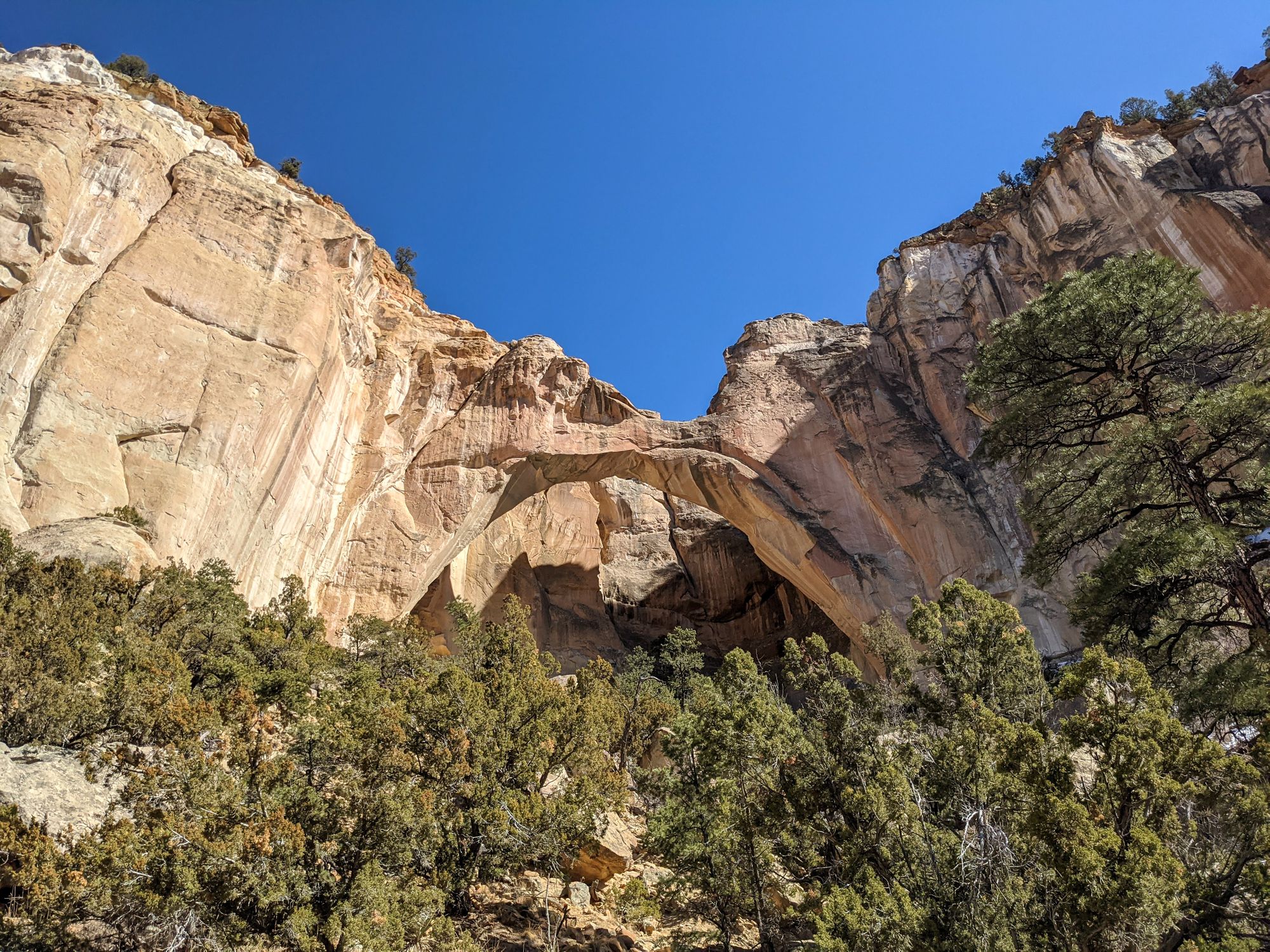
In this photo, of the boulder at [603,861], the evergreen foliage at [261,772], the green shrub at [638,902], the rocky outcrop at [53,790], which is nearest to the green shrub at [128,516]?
the evergreen foliage at [261,772]

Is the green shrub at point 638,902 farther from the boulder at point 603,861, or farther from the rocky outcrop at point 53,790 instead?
the rocky outcrop at point 53,790

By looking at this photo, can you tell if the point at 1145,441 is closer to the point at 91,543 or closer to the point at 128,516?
the point at 91,543

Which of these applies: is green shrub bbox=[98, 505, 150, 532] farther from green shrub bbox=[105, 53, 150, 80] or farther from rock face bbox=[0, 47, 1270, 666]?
green shrub bbox=[105, 53, 150, 80]

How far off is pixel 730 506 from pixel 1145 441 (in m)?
19.7

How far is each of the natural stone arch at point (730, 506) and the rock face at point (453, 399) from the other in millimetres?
103

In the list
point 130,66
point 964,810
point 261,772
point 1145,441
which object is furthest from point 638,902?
point 130,66

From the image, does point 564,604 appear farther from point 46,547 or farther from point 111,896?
point 111,896

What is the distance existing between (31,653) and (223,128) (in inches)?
1025

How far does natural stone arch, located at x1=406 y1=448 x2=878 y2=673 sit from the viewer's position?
90.4 ft

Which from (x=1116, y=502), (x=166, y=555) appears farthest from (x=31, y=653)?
(x=1116, y=502)

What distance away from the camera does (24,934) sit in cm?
698

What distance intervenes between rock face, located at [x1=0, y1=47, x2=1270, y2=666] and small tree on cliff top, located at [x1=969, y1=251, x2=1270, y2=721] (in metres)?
13.6

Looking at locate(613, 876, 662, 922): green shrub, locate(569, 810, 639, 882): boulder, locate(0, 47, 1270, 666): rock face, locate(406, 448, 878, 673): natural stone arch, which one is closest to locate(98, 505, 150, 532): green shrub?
locate(0, 47, 1270, 666): rock face

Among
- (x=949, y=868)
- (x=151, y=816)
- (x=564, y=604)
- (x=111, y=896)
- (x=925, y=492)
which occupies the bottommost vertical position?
(x=949, y=868)
